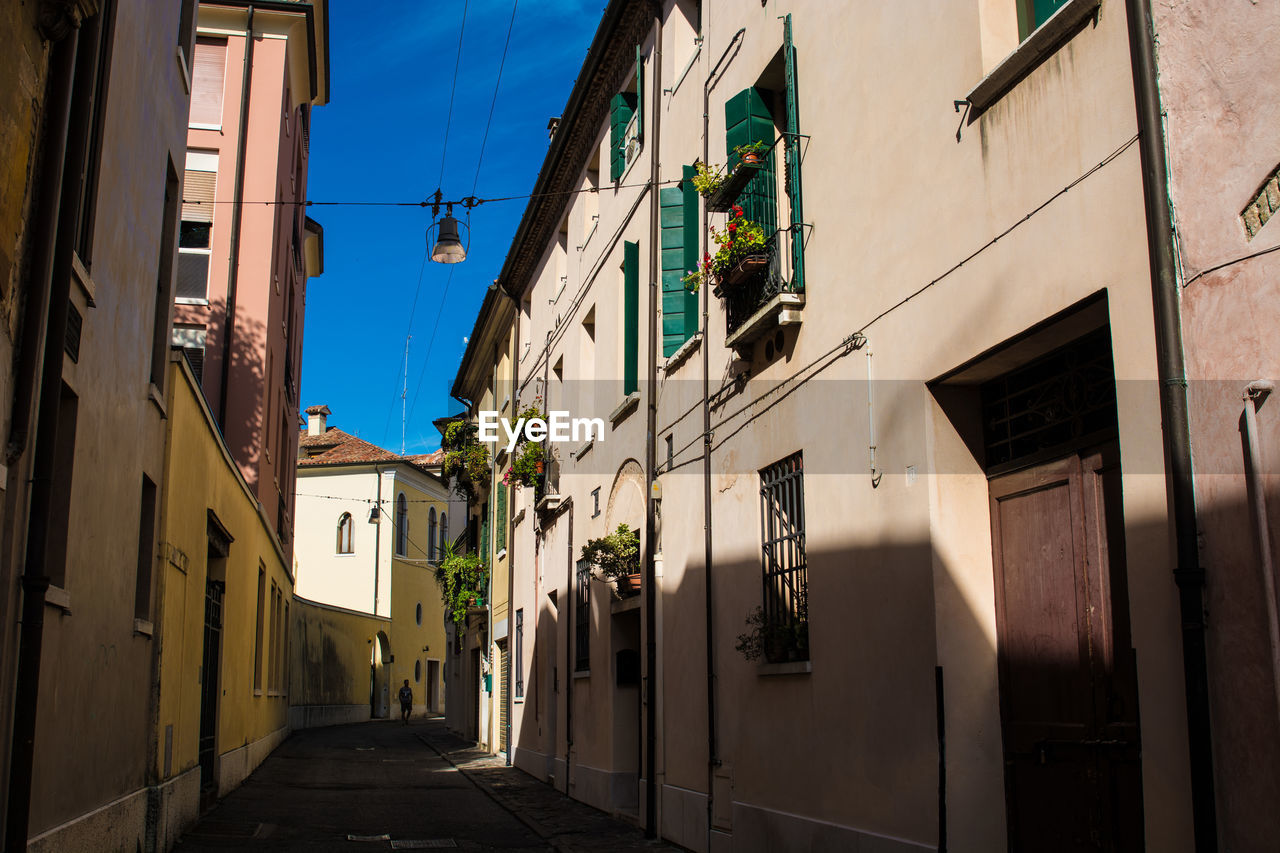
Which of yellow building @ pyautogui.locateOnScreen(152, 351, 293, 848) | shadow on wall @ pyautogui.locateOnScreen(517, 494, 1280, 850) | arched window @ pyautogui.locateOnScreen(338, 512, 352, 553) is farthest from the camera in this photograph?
arched window @ pyautogui.locateOnScreen(338, 512, 352, 553)

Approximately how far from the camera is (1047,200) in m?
5.93

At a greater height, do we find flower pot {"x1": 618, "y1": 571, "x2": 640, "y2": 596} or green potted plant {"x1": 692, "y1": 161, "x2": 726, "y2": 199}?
green potted plant {"x1": 692, "y1": 161, "x2": 726, "y2": 199}

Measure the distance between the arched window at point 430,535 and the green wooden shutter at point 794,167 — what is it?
45.2 m

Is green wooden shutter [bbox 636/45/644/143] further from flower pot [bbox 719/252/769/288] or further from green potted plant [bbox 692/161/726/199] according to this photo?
flower pot [bbox 719/252/769/288]

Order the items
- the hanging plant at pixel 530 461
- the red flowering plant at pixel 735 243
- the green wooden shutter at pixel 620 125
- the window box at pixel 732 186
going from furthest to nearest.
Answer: the hanging plant at pixel 530 461 < the green wooden shutter at pixel 620 125 < the window box at pixel 732 186 < the red flowering plant at pixel 735 243

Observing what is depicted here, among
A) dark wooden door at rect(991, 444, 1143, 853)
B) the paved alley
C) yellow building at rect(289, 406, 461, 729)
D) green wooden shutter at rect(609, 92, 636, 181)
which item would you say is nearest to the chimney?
yellow building at rect(289, 406, 461, 729)

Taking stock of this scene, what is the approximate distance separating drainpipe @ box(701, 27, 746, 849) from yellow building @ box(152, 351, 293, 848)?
189 inches

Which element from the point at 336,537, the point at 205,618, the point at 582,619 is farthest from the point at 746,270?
the point at 336,537

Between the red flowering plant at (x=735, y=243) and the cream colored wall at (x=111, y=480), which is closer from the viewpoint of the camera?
the cream colored wall at (x=111, y=480)

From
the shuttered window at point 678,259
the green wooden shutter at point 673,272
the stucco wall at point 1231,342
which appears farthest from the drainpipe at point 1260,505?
the green wooden shutter at point 673,272

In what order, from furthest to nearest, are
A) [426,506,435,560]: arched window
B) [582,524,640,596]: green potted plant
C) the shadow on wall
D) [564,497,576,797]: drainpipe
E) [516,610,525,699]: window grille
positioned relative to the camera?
[426,506,435,560]: arched window, [516,610,525,699]: window grille, [564,497,576,797]: drainpipe, [582,524,640,596]: green potted plant, the shadow on wall

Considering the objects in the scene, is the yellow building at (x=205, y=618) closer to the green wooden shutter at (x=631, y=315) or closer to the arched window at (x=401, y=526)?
the green wooden shutter at (x=631, y=315)

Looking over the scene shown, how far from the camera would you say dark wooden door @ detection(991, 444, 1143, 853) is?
5852 millimetres

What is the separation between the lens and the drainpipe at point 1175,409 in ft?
15.3
